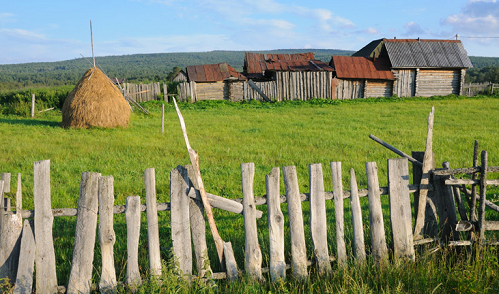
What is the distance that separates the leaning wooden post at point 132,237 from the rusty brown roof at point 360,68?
26.8 metres

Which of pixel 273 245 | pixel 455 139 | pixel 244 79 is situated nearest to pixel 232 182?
pixel 273 245

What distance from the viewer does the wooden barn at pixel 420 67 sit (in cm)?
2984

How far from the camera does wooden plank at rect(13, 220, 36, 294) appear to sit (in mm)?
3643

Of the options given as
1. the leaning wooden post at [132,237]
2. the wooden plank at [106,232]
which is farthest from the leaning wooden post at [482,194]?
the wooden plank at [106,232]

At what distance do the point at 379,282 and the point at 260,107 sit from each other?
2173 centimetres

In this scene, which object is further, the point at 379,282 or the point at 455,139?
the point at 455,139

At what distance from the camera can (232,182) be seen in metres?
7.96

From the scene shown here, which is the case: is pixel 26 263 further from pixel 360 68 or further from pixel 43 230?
pixel 360 68

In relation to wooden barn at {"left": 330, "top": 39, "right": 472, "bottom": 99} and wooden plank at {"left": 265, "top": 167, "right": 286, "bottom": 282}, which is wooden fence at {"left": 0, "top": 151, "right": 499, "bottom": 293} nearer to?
wooden plank at {"left": 265, "top": 167, "right": 286, "bottom": 282}

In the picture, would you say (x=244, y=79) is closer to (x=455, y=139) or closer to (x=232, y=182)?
(x=455, y=139)

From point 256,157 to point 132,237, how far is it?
6.71 m

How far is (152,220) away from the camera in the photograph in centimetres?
373

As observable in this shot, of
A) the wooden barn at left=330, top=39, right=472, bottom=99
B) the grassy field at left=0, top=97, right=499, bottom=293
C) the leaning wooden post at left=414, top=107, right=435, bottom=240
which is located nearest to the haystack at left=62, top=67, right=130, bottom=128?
the grassy field at left=0, top=97, right=499, bottom=293

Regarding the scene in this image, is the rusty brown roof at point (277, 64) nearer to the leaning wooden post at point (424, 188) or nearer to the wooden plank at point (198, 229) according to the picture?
the leaning wooden post at point (424, 188)
